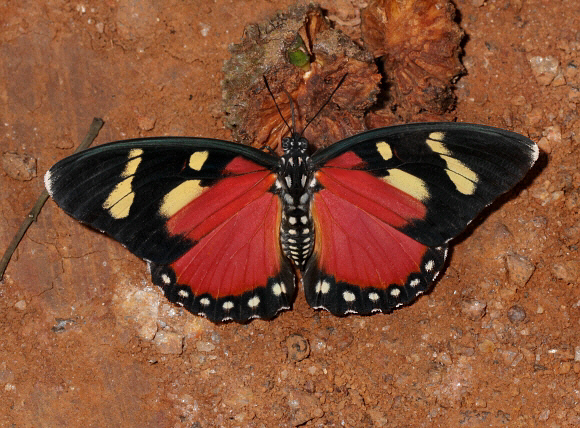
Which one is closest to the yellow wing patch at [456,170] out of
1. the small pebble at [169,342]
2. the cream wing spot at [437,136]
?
the cream wing spot at [437,136]

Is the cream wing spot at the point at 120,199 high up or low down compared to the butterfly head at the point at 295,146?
down

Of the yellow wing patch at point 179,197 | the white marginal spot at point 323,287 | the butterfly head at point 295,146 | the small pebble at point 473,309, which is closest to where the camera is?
the yellow wing patch at point 179,197

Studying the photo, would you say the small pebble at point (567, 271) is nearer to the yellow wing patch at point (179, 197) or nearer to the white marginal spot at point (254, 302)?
the white marginal spot at point (254, 302)

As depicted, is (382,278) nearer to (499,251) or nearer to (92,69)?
(499,251)

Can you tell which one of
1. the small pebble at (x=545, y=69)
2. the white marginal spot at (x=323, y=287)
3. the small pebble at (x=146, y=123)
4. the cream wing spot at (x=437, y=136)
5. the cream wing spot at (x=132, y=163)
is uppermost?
the small pebble at (x=545, y=69)

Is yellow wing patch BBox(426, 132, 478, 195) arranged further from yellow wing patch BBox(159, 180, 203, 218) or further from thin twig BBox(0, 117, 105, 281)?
thin twig BBox(0, 117, 105, 281)

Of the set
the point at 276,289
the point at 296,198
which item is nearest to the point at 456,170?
the point at 296,198

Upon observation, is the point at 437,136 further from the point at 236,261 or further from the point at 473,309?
the point at 236,261
